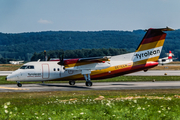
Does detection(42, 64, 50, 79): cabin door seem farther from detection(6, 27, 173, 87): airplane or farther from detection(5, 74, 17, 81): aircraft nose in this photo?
detection(5, 74, 17, 81): aircraft nose

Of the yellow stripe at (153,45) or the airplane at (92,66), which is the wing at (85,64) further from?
the yellow stripe at (153,45)

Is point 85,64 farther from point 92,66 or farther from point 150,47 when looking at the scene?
point 150,47

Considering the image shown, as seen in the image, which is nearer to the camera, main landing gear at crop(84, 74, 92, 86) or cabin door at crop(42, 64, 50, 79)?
cabin door at crop(42, 64, 50, 79)

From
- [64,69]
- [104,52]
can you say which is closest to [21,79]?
[64,69]

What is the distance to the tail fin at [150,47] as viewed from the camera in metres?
38.6

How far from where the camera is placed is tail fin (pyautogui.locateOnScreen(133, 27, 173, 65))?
127 feet

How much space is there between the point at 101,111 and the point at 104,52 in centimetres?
17339

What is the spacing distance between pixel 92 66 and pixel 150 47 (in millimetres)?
8742

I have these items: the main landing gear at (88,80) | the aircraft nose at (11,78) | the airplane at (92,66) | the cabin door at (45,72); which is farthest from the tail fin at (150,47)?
the aircraft nose at (11,78)

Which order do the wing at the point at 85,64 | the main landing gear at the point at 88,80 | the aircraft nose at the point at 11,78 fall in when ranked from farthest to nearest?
the main landing gear at the point at 88,80
the wing at the point at 85,64
the aircraft nose at the point at 11,78

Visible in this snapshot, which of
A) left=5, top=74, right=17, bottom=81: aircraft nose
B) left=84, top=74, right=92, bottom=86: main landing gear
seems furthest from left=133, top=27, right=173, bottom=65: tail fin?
left=5, top=74, right=17, bottom=81: aircraft nose

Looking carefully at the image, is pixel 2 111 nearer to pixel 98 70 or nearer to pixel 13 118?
pixel 13 118

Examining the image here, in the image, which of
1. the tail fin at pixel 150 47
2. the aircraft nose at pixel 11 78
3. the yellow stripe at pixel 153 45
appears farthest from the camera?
the yellow stripe at pixel 153 45

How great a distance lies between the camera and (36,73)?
3609 centimetres
